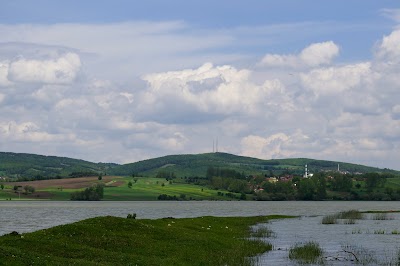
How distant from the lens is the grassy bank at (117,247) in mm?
48719

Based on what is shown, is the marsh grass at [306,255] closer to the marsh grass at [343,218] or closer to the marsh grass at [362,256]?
the marsh grass at [362,256]

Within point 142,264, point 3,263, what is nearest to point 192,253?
point 142,264

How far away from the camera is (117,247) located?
58.5 meters

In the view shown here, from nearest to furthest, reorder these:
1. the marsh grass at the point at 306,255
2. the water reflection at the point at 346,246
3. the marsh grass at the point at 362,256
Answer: the marsh grass at the point at 306,255, the marsh grass at the point at 362,256, the water reflection at the point at 346,246

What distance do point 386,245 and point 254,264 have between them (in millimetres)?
30694

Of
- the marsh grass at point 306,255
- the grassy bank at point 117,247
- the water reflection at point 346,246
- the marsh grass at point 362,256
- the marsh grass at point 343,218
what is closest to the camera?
the grassy bank at point 117,247

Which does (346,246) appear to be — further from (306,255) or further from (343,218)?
(343,218)

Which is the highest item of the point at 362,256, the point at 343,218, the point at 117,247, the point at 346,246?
the point at 343,218

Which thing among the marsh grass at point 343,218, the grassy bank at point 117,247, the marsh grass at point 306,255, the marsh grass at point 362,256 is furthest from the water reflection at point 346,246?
the marsh grass at point 343,218

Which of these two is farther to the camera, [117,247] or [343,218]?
[343,218]

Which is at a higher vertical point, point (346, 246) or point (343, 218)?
point (343, 218)

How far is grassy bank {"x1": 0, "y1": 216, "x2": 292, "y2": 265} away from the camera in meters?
48.7

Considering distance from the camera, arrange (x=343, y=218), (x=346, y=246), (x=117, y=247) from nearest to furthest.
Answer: (x=117, y=247) → (x=346, y=246) → (x=343, y=218)

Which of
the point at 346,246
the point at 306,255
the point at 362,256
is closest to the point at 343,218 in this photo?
the point at 346,246
